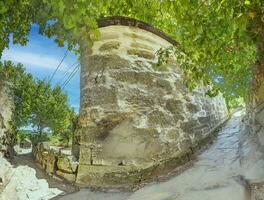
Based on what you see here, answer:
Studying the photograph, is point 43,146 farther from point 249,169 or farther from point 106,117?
point 249,169

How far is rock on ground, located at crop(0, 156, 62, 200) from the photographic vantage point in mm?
4523

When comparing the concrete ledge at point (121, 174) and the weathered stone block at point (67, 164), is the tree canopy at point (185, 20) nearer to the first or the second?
the concrete ledge at point (121, 174)

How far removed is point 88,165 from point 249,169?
239cm

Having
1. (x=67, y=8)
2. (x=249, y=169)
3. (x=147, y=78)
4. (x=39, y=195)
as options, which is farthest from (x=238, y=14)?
(x=39, y=195)

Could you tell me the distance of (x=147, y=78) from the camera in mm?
5664

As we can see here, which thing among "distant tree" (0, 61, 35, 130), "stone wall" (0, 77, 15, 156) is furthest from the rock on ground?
"distant tree" (0, 61, 35, 130)

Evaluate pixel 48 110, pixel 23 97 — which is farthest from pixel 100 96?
pixel 48 110

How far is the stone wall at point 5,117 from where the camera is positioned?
5699 mm

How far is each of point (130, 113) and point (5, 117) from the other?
237 centimetres

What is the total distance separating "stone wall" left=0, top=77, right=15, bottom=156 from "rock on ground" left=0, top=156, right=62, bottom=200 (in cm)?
41

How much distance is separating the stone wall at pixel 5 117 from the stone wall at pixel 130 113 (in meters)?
1.49

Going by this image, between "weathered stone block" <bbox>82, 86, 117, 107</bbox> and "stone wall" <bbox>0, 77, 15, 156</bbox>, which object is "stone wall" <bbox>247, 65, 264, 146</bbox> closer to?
"weathered stone block" <bbox>82, 86, 117, 107</bbox>

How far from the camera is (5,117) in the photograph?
232 inches

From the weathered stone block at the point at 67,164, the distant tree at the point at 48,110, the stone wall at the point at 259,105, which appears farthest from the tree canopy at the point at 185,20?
the distant tree at the point at 48,110
